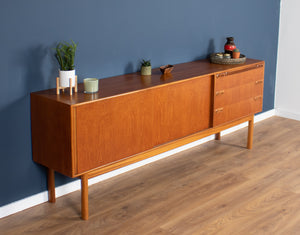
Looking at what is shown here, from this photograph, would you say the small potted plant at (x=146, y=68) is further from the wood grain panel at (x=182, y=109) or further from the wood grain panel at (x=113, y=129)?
the wood grain panel at (x=113, y=129)

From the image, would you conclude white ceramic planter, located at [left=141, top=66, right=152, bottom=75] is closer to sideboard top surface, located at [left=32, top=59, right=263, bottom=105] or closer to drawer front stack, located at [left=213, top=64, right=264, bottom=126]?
sideboard top surface, located at [left=32, top=59, right=263, bottom=105]

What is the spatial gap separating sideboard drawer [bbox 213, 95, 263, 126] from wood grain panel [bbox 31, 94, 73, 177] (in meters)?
1.35

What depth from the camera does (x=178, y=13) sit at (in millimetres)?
3572

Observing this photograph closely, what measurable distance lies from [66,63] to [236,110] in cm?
157

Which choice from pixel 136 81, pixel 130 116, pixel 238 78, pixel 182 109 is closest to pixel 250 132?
pixel 238 78

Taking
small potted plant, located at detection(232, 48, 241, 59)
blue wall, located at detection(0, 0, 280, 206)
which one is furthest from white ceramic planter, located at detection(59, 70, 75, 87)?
small potted plant, located at detection(232, 48, 241, 59)

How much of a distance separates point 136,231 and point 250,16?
2.55 metres

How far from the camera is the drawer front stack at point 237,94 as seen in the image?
3469 mm

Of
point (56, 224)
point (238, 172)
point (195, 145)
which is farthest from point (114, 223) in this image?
point (195, 145)

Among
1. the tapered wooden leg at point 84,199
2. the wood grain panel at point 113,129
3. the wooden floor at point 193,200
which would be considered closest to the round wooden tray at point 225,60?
the wooden floor at point 193,200

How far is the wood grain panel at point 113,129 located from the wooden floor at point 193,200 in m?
0.35

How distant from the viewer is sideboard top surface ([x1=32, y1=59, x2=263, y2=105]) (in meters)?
2.65

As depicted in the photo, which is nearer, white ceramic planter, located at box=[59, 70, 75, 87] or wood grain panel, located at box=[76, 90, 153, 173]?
wood grain panel, located at box=[76, 90, 153, 173]

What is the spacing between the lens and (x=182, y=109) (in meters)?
3.21
